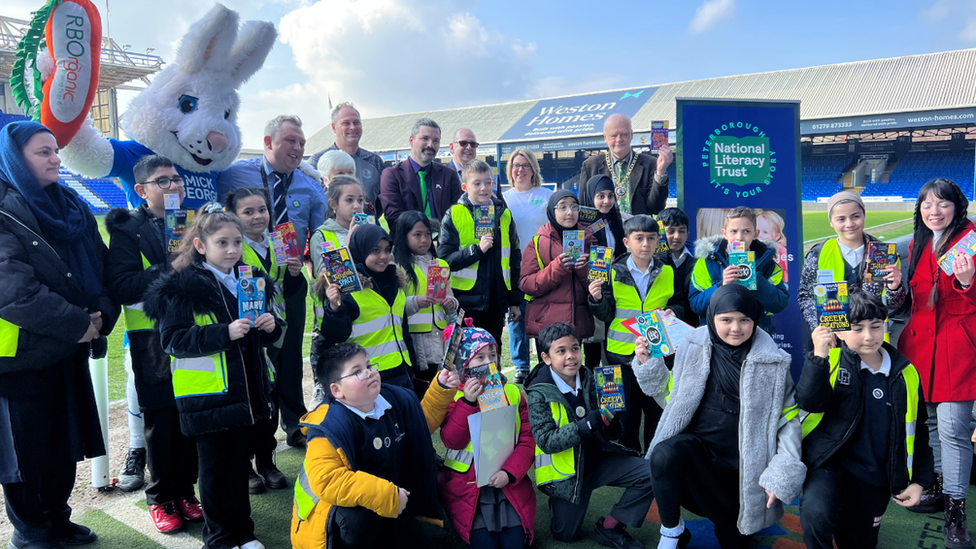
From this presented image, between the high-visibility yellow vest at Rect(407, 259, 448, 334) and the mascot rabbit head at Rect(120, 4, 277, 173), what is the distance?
1.56 m

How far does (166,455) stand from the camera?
3209 millimetres

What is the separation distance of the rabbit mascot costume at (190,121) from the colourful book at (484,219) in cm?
174

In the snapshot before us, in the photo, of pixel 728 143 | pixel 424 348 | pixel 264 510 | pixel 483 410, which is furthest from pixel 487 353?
pixel 728 143

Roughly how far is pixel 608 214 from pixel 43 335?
3.51m

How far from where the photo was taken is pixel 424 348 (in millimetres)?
4055

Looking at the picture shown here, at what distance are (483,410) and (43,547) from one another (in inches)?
84.7

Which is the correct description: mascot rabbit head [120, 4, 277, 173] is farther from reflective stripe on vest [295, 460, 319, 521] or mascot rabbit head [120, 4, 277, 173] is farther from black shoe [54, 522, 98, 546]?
reflective stripe on vest [295, 460, 319, 521]

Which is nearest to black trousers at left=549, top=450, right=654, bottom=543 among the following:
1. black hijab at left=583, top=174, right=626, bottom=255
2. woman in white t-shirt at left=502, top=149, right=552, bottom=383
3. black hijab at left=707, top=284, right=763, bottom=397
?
black hijab at left=707, top=284, right=763, bottom=397

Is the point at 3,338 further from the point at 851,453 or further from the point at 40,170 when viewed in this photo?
the point at 851,453

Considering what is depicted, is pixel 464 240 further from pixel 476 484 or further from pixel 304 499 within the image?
pixel 304 499

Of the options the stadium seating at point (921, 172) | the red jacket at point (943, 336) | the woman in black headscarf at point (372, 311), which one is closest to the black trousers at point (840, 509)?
the red jacket at point (943, 336)

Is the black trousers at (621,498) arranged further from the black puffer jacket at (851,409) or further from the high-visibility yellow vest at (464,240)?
the high-visibility yellow vest at (464,240)

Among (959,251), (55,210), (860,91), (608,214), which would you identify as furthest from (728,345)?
(860,91)

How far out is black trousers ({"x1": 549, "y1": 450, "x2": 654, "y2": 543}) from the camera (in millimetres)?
3066
